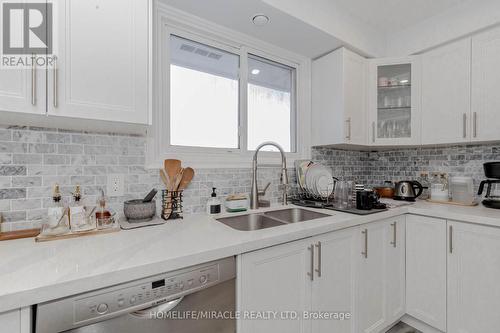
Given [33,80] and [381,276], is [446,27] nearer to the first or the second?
[381,276]

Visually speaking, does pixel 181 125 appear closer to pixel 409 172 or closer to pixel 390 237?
pixel 390 237

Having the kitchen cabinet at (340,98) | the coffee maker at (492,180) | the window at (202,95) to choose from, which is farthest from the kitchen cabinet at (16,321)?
the coffee maker at (492,180)

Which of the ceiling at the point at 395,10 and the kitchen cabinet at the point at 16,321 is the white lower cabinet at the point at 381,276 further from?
the ceiling at the point at 395,10

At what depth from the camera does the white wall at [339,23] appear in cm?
157

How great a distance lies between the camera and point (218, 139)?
1.79 metres

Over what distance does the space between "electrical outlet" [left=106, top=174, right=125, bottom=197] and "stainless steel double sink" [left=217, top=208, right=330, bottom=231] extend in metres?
0.59

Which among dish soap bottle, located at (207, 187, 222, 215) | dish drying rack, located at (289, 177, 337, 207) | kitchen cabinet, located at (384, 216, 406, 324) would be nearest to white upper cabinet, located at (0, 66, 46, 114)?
dish soap bottle, located at (207, 187, 222, 215)

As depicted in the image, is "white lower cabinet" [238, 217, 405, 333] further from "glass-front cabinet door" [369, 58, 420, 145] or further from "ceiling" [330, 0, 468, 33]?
"ceiling" [330, 0, 468, 33]

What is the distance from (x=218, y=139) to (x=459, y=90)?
1.96m

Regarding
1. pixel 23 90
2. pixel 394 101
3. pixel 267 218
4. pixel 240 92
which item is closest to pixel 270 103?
pixel 240 92

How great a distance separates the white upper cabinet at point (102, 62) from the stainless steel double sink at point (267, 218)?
0.81m

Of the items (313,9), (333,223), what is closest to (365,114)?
(313,9)

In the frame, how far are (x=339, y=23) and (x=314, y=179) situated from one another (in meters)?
1.28

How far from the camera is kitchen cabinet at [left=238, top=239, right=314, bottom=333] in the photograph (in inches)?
39.0
